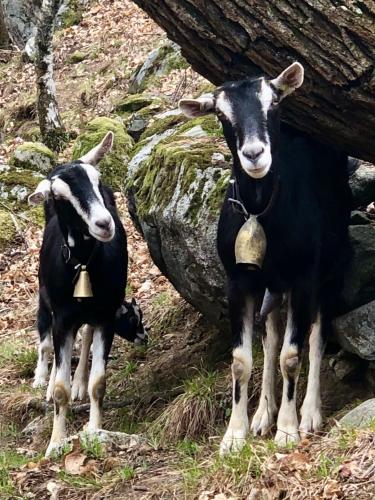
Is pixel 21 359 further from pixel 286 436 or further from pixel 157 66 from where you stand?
pixel 157 66

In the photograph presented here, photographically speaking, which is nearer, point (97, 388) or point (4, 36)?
point (97, 388)

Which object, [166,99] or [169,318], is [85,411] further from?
[166,99]

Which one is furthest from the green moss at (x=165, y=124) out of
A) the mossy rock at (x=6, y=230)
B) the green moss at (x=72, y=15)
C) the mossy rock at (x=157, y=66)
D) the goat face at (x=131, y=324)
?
the green moss at (x=72, y=15)

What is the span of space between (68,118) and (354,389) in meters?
12.4

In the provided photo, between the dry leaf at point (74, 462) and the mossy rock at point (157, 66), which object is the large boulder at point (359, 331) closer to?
the dry leaf at point (74, 462)

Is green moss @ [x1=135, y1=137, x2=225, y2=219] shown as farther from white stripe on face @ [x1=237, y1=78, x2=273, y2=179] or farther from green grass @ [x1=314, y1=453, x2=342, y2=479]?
green grass @ [x1=314, y1=453, x2=342, y2=479]

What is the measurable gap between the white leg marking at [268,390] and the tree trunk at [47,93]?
9817mm

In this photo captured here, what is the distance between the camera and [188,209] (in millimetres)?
7090

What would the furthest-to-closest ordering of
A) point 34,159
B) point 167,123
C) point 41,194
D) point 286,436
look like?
point 34,159, point 167,123, point 41,194, point 286,436

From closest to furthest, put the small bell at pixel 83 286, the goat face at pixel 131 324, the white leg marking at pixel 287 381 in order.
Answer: the white leg marking at pixel 287 381 < the small bell at pixel 83 286 < the goat face at pixel 131 324

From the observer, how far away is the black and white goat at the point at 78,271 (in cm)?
654

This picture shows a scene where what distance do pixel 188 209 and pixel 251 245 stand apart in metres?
1.47

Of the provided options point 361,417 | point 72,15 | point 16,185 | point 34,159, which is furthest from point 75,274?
point 72,15

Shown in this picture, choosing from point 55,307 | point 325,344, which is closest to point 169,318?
point 55,307
